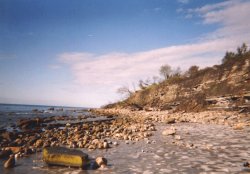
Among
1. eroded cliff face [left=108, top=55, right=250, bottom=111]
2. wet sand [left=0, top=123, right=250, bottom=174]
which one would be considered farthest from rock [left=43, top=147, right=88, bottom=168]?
eroded cliff face [left=108, top=55, right=250, bottom=111]

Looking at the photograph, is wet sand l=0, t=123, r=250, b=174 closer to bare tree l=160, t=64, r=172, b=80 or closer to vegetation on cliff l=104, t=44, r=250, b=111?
vegetation on cliff l=104, t=44, r=250, b=111

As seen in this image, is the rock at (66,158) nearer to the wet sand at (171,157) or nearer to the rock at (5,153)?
the wet sand at (171,157)

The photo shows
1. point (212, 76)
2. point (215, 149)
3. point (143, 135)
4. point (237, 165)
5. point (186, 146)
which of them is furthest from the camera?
point (212, 76)

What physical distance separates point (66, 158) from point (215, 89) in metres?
24.4

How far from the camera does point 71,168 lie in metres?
6.57

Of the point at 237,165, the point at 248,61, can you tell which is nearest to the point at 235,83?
the point at 248,61

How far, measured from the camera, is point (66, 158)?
664 cm

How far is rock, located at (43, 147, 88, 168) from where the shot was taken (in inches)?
257

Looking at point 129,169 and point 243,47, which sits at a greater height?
point 243,47

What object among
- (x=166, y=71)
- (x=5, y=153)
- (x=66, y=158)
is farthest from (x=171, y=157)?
(x=166, y=71)

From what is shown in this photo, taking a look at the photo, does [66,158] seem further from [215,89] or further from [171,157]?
[215,89]

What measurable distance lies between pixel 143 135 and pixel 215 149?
4121 millimetres

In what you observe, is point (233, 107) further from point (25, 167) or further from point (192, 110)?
point (25, 167)

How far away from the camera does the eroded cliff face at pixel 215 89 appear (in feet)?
73.0
